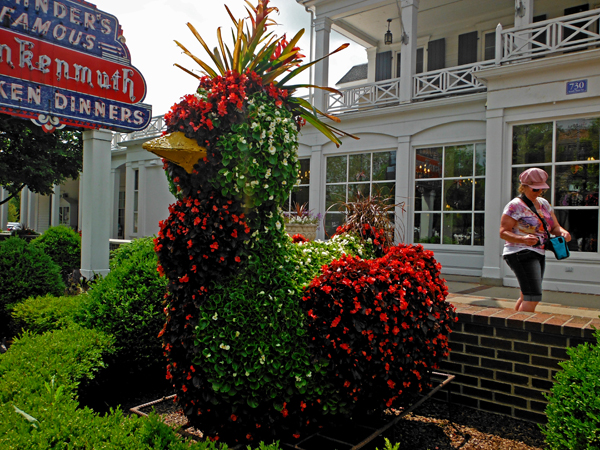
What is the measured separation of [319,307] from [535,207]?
272 cm

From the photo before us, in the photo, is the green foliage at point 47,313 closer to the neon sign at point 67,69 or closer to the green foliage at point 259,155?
the green foliage at point 259,155

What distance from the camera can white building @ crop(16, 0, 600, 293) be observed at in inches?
A: 312

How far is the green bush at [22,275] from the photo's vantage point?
559 centimetres

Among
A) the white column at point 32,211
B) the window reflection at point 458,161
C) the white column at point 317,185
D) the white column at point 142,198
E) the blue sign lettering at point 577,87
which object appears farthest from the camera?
the white column at point 32,211

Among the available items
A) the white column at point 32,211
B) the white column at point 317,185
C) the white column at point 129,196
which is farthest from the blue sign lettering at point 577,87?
the white column at point 32,211

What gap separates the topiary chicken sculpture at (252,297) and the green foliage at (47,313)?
7.57ft

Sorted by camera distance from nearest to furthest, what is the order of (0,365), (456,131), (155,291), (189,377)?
(189,377), (0,365), (155,291), (456,131)

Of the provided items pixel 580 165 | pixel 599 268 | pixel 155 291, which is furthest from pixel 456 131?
pixel 155 291

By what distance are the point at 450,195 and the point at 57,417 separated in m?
9.51

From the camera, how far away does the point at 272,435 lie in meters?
2.49

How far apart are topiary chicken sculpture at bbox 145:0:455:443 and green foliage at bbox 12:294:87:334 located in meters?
2.31

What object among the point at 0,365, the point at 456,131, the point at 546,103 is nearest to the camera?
the point at 0,365

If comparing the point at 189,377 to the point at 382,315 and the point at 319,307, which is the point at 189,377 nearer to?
the point at 319,307

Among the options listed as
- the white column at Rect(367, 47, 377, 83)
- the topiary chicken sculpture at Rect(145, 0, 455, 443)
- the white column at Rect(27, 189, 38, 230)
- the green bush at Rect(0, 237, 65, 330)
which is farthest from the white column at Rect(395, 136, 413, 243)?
the white column at Rect(27, 189, 38, 230)
